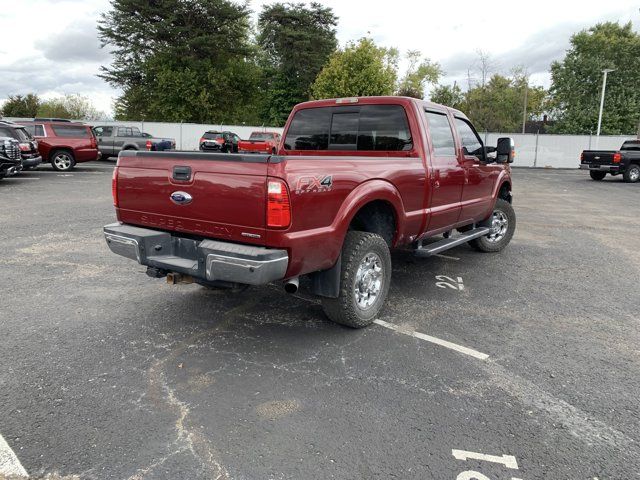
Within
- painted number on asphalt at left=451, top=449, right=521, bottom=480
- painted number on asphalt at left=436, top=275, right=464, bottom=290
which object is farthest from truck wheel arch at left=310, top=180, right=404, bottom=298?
painted number on asphalt at left=451, top=449, right=521, bottom=480

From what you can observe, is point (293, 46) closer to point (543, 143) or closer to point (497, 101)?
point (543, 143)

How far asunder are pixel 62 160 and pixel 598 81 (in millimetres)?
46045

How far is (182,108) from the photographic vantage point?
40094 mm

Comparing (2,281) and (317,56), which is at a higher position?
(317,56)

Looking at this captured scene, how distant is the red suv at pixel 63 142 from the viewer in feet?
58.3

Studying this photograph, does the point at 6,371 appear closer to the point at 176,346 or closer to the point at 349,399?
the point at 176,346

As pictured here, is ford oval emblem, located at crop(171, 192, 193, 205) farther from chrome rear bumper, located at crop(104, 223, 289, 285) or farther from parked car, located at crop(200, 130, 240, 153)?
parked car, located at crop(200, 130, 240, 153)

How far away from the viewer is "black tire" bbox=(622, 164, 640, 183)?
67.2 feet

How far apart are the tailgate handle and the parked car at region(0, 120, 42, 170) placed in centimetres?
1323

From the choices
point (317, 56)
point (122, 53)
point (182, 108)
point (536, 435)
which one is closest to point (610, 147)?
point (317, 56)

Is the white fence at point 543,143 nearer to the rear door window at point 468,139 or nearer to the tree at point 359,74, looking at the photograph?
the tree at point 359,74

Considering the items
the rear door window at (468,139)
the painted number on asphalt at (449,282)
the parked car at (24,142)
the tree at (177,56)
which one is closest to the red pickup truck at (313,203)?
the rear door window at (468,139)

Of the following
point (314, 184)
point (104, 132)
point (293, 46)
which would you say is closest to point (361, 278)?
point (314, 184)

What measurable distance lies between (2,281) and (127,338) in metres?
2.37
